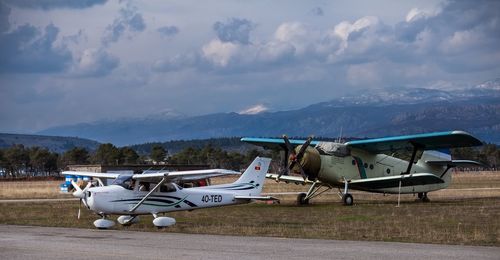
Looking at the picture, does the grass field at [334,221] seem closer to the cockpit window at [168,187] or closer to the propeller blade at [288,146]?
the cockpit window at [168,187]

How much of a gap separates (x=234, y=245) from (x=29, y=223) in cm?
972

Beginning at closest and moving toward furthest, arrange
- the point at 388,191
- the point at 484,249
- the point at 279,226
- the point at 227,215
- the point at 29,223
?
1. the point at 484,249
2. the point at 279,226
3. the point at 29,223
4. the point at 227,215
5. the point at 388,191

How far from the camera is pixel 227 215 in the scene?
25.4 metres

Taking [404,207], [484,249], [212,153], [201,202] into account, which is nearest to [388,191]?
[404,207]

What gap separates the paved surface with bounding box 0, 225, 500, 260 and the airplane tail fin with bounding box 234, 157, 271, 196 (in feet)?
23.9

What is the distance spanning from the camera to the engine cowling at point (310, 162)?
31500 millimetres

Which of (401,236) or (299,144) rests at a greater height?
(299,144)

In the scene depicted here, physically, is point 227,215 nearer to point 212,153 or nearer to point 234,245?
point 234,245

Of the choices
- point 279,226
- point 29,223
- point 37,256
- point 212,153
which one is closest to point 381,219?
point 279,226

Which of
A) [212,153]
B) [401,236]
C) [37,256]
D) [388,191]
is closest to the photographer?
[37,256]

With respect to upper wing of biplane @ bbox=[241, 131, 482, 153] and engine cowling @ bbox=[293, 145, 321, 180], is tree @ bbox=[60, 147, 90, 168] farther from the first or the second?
engine cowling @ bbox=[293, 145, 321, 180]

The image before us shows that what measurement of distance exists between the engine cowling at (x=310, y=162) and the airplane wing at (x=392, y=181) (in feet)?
5.75

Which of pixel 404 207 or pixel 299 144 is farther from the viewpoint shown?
pixel 299 144

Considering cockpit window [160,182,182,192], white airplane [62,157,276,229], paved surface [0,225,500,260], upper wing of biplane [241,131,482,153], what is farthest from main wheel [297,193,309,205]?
paved surface [0,225,500,260]
